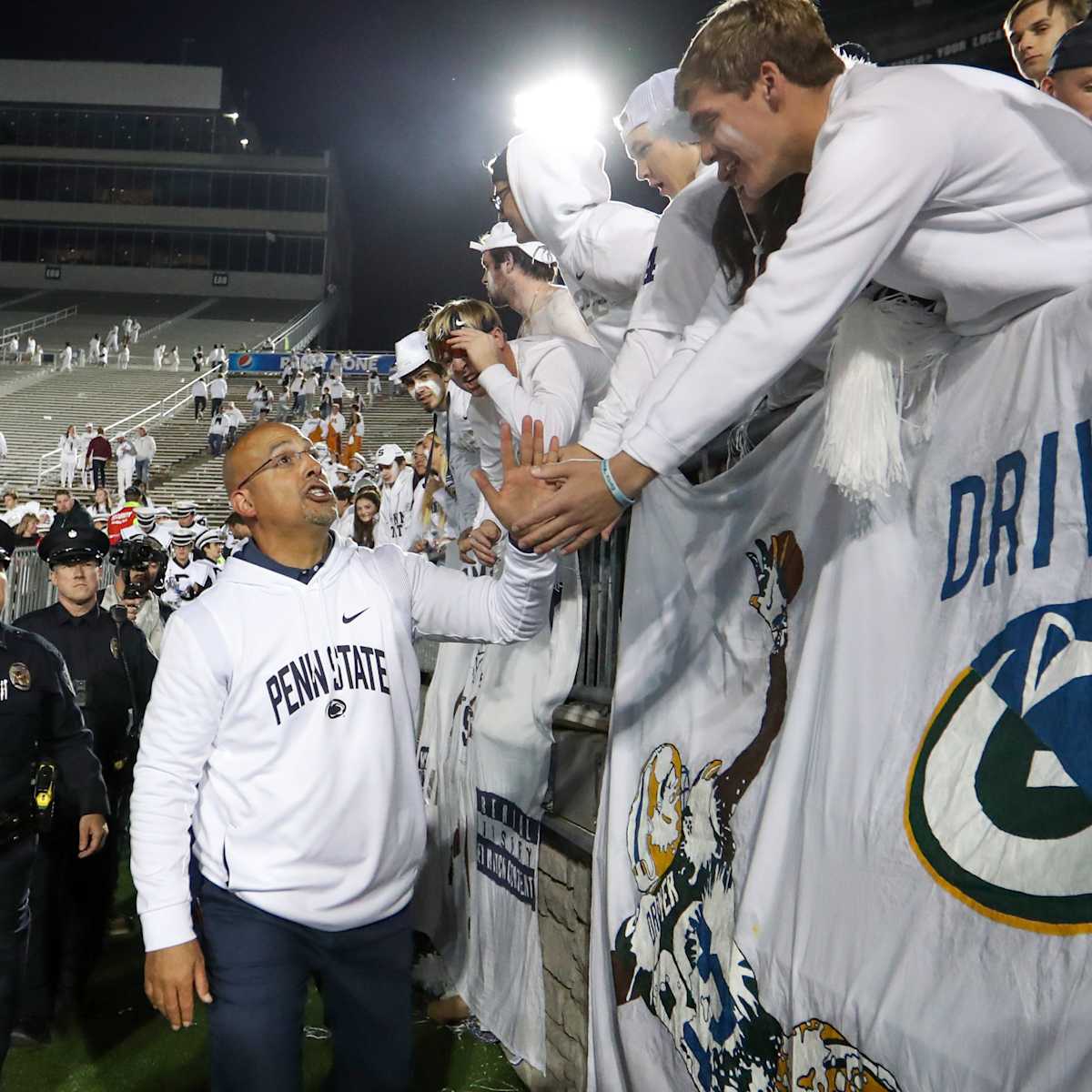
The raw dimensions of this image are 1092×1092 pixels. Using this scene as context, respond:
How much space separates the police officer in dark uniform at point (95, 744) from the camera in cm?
488

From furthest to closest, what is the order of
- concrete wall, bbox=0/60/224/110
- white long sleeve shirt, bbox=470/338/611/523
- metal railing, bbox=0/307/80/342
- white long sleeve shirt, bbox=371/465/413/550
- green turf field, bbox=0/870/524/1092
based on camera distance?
concrete wall, bbox=0/60/224/110, metal railing, bbox=0/307/80/342, white long sleeve shirt, bbox=371/465/413/550, green turf field, bbox=0/870/524/1092, white long sleeve shirt, bbox=470/338/611/523

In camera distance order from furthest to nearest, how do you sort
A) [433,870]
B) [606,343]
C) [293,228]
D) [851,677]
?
[293,228]
[433,870]
[606,343]
[851,677]

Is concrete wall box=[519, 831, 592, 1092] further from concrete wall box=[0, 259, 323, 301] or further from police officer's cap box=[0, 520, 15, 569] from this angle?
concrete wall box=[0, 259, 323, 301]

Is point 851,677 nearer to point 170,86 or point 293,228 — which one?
point 293,228

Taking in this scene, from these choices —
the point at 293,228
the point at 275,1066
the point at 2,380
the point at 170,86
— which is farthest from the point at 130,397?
the point at 275,1066

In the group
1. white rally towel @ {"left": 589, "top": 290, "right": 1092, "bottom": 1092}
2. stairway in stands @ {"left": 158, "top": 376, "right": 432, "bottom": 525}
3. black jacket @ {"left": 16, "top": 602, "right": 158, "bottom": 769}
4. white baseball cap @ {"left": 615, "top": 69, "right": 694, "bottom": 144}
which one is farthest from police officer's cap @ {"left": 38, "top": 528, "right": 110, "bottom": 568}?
stairway in stands @ {"left": 158, "top": 376, "right": 432, "bottom": 525}

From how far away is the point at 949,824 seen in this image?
1.90 m

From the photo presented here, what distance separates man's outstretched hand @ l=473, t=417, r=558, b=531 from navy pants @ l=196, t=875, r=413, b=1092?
1169 millimetres

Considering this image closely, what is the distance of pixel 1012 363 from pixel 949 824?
775mm

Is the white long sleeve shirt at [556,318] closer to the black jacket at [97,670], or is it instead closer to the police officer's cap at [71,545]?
the police officer's cap at [71,545]

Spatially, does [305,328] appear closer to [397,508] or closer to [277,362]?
[277,362]

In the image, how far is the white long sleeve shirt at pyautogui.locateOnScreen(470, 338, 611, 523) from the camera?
354 cm

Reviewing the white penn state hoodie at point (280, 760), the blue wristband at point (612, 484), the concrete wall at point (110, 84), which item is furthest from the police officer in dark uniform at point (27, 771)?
the concrete wall at point (110, 84)

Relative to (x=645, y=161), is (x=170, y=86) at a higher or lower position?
higher
